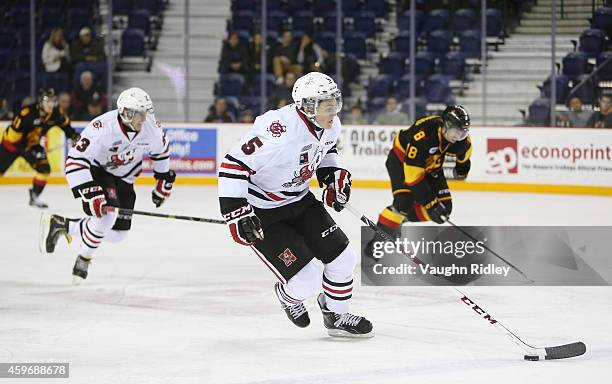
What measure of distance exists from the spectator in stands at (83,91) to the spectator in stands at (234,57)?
1469mm

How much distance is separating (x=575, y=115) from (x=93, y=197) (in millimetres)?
6916

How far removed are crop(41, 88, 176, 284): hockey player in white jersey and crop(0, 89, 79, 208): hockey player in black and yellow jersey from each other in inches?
142

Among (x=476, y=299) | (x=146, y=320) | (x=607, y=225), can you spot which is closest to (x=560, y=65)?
(x=607, y=225)

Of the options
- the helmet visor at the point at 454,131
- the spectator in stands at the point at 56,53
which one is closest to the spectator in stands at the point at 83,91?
the spectator in stands at the point at 56,53

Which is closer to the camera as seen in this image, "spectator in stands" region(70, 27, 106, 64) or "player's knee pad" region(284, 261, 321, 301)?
"player's knee pad" region(284, 261, 321, 301)

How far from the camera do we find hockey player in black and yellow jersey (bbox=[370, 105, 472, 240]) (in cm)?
663

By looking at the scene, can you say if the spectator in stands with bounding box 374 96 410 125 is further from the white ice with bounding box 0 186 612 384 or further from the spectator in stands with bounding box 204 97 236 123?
the white ice with bounding box 0 186 612 384

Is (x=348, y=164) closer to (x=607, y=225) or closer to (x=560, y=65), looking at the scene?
(x=560, y=65)

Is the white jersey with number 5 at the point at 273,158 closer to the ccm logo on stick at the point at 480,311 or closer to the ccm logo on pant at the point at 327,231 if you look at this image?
the ccm logo on pant at the point at 327,231

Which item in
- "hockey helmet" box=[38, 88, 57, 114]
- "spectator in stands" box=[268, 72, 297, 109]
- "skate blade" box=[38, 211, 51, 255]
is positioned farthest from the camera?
"spectator in stands" box=[268, 72, 297, 109]

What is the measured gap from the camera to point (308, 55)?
1302 centimetres

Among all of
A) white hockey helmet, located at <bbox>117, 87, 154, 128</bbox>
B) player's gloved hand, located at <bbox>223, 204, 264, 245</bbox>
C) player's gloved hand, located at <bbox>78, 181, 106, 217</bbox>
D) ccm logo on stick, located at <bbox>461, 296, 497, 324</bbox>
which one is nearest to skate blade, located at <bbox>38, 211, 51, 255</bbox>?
player's gloved hand, located at <bbox>78, 181, 106, 217</bbox>

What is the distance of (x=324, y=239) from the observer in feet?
15.9

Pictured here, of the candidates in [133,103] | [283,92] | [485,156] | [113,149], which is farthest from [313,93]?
[283,92]
